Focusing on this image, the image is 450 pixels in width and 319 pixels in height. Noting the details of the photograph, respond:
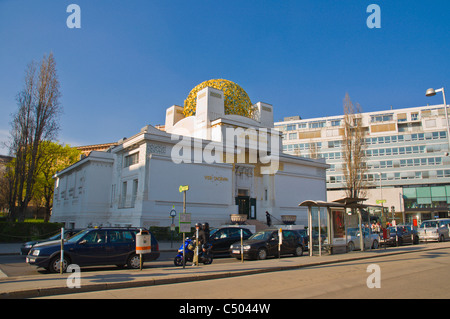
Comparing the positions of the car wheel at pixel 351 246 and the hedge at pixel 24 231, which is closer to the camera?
the car wheel at pixel 351 246

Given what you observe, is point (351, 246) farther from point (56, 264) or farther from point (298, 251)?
point (56, 264)

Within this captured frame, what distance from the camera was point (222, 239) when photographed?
55.2 feet

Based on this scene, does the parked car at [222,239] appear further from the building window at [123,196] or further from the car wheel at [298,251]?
the building window at [123,196]

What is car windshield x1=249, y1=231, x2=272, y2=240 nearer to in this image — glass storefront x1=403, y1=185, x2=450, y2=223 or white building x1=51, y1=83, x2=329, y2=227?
white building x1=51, y1=83, x2=329, y2=227

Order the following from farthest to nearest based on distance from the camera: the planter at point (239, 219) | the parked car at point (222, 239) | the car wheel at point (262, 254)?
the planter at point (239, 219) < the parked car at point (222, 239) < the car wheel at point (262, 254)

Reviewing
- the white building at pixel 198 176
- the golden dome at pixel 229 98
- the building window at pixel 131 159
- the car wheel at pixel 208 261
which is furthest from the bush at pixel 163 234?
the golden dome at pixel 229 98

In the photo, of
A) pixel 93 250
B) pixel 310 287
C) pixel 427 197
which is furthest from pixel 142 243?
pixel 427 197

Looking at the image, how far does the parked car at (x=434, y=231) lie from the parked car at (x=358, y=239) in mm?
9956

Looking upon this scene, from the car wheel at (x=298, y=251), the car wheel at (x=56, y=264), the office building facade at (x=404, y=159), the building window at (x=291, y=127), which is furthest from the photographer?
the building window at (x=291, y=127)

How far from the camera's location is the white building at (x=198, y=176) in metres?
27.0

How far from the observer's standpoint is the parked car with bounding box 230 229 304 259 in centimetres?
1544

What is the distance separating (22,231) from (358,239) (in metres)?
22.0
